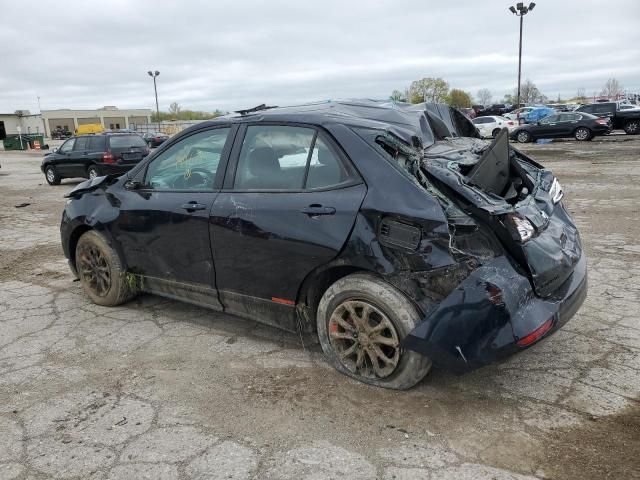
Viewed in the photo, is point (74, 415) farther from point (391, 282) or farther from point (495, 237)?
point (495, 237)

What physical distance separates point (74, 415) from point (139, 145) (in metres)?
13.9

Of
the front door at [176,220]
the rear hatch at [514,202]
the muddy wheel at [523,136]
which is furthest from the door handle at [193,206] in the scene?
the muddy wheel at [523,136]

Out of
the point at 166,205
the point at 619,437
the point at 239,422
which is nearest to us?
the point at 619,437

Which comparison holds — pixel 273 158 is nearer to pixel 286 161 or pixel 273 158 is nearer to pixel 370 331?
pixel 286 161

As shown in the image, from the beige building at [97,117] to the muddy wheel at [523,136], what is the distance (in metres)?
83.0

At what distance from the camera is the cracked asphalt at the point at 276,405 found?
2619 millimetres

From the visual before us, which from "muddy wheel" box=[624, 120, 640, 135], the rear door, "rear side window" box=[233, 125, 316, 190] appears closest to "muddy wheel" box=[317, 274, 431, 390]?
the rear door

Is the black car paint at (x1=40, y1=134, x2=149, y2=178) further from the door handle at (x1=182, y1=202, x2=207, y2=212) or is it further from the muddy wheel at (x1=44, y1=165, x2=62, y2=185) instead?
the door handle at (x1=182, y1=202, x2=207, y2=212)

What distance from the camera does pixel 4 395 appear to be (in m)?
3.43

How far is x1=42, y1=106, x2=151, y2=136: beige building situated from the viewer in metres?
99.9

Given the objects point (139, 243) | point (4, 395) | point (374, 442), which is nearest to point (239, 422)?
point (374, 442)

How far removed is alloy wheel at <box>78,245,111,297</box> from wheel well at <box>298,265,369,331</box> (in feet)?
6.87

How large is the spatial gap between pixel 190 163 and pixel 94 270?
1.51 meters

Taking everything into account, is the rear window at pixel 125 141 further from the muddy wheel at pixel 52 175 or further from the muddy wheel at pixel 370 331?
the muddy wheel at pixel 370 331
